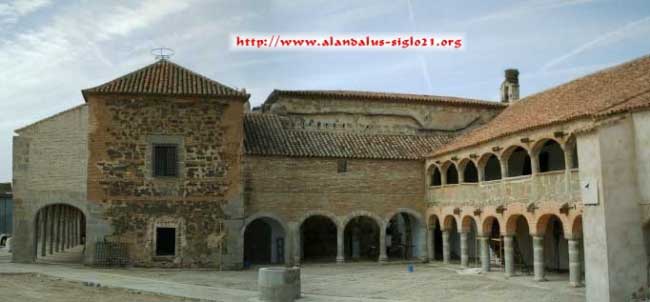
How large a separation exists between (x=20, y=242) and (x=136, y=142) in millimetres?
5651

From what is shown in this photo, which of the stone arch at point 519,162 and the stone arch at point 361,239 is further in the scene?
the stone arch at point 361,239

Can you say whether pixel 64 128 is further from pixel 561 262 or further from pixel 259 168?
pixel 561 262

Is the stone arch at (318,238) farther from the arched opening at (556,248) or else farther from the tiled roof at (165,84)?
the arched opening at (556,248)

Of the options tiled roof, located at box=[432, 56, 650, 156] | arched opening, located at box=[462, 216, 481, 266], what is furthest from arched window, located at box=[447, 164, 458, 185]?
arched opening, located at box=[462, 216, 481, 266]

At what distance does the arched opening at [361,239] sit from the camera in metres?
29.4

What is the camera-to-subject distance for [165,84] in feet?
79.5

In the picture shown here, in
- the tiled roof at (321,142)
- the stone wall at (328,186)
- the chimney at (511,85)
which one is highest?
the chimney at (511,85)

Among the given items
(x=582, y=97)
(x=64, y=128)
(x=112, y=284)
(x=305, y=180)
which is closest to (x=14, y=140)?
(x=64, y=128)

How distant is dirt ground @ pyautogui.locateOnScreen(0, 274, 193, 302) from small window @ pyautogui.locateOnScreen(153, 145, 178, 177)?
6.37 m

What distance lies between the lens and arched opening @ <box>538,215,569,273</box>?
2291cm

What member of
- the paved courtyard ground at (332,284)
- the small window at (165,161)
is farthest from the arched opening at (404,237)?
the small window at (165,161)

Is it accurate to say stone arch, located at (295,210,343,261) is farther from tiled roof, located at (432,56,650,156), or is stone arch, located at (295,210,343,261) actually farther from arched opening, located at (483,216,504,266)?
arched opening, located at (483,216,504,266)

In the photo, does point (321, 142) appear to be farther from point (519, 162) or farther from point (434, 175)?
point (519, 162)

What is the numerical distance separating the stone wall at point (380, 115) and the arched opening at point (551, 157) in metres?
9.03
